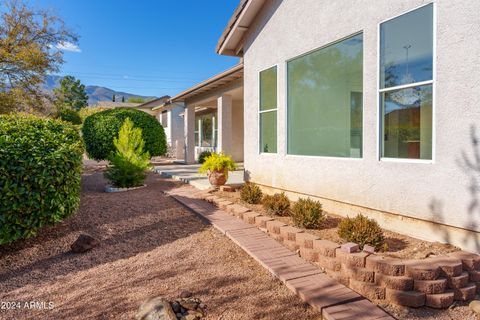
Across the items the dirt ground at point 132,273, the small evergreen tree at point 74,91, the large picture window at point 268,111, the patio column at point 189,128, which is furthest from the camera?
the small evergreen tree at point 74,91

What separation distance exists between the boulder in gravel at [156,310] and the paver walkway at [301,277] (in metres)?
1.28

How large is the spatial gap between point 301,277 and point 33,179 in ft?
12.6

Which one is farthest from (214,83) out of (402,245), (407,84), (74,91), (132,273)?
(74,91)

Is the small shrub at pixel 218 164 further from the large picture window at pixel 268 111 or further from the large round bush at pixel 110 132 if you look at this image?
the large round bush at pixel 110 132

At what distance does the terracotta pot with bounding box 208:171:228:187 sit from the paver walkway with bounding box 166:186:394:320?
2.30 m

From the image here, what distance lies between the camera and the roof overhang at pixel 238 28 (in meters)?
7.77

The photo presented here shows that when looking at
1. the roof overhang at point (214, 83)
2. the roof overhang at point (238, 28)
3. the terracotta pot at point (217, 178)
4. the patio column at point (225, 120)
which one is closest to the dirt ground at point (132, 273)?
Answer: the terracotta pot at point (217, 178)

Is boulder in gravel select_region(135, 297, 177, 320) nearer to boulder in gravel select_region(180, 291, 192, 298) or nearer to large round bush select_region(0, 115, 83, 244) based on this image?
boulder in gravel select_region(180, 291, 192, 298)

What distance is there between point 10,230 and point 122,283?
6.21 feet

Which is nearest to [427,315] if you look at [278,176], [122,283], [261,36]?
[122,283]

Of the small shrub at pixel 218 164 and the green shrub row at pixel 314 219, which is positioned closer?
the green shrub row at pixel 314 219

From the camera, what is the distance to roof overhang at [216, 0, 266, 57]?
7.77 metres

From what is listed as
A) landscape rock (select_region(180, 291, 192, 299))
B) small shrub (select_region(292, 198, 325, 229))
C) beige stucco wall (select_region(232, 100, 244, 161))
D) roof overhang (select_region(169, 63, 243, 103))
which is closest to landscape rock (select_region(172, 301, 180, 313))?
landscape rock (select_region(180, 291, 192, 299))

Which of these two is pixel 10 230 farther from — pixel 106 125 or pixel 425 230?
pixel 106 125
